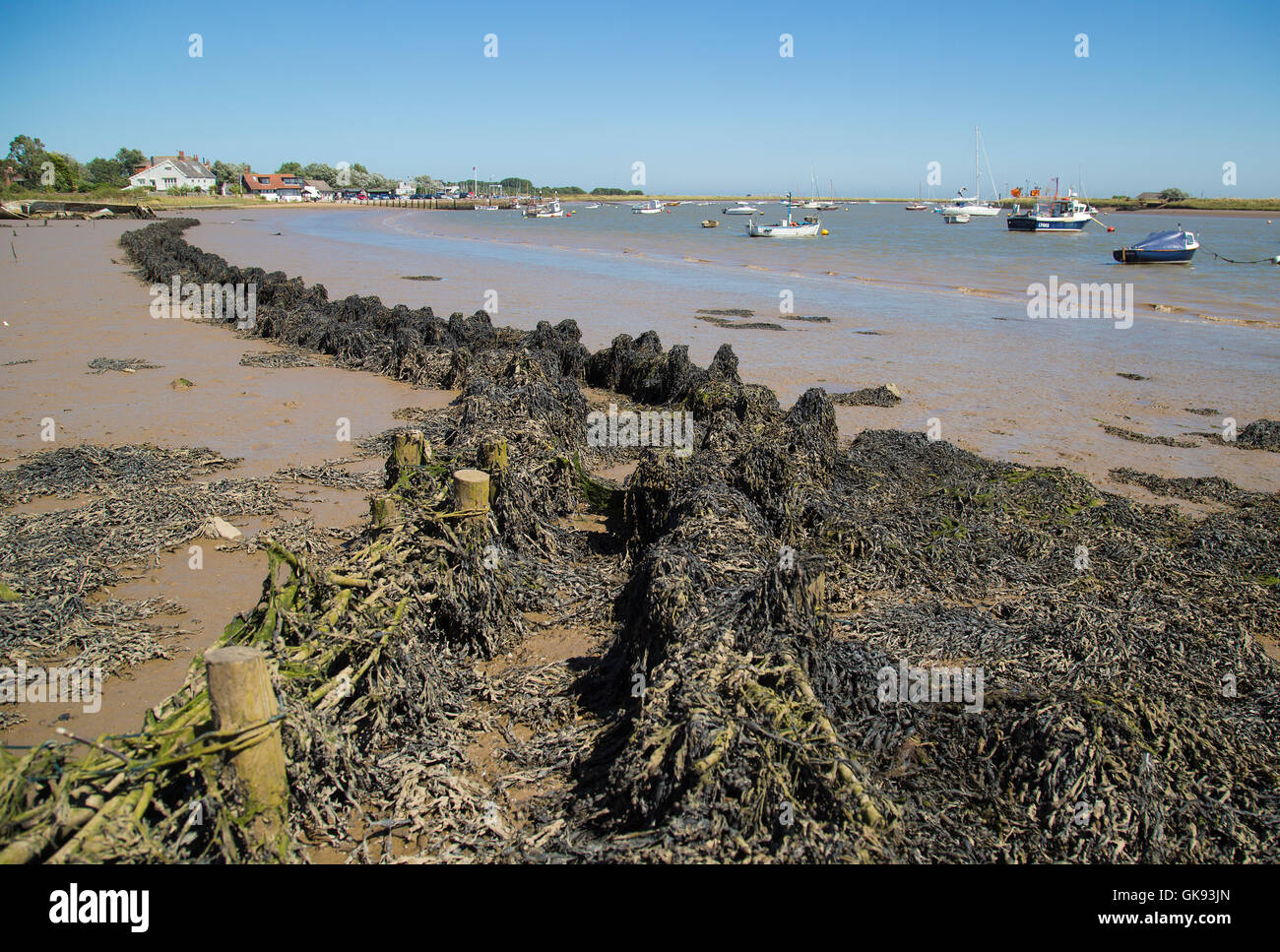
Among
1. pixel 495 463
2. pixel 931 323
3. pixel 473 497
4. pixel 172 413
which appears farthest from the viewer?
pixel 931 323

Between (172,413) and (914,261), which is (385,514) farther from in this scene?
(914,261)

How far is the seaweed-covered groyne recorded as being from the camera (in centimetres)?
280

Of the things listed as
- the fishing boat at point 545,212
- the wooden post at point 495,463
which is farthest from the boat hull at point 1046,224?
the wooden post at point 495,463

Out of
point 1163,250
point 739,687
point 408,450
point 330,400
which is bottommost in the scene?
point 739,687

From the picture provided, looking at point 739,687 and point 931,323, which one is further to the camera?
point 931,323

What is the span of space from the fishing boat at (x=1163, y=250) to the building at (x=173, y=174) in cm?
10911

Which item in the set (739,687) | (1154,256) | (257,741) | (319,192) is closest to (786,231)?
(1154,256)

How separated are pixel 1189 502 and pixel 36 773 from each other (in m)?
8.70

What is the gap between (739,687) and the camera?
327 centimetres

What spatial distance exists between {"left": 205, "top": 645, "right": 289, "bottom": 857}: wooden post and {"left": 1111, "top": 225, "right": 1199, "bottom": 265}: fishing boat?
1626 inches

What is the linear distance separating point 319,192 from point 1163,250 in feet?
418

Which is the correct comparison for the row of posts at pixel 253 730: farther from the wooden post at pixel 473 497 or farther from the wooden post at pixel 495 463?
the wooden post at pixel 495 463

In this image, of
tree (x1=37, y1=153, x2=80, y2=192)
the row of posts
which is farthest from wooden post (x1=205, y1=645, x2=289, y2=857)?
tree (x1=37, y1=153, x2=80, y2=192)
